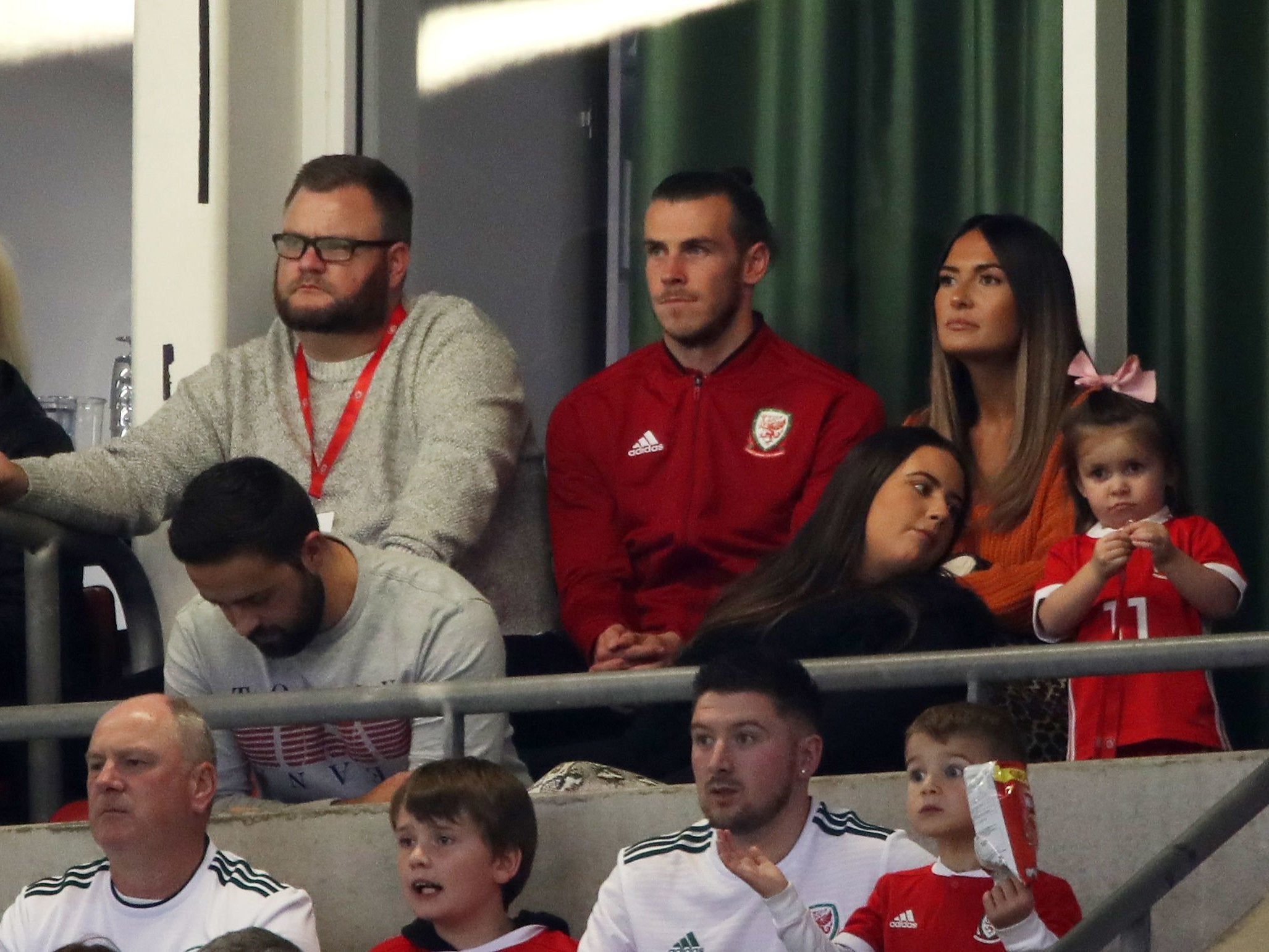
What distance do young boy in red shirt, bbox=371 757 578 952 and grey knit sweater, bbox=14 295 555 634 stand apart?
0.92 meters

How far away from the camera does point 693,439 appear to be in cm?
452

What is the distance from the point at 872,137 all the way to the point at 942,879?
227cm

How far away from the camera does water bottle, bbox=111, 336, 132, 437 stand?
5.63 meters

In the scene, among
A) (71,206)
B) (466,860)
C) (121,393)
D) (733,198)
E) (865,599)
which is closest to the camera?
(466,860)

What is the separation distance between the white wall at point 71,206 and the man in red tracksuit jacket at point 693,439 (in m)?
1.61

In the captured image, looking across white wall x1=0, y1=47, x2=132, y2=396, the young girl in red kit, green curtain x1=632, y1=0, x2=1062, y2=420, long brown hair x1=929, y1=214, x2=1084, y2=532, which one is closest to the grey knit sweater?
green curtain x1=632, y1=0, x2=1062, y2=420

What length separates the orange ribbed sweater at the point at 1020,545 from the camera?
4.02 m

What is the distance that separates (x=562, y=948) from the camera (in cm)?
338

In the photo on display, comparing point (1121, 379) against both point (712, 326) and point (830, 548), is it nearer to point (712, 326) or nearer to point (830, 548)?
point (830, 548)

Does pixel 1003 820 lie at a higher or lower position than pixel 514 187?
lower

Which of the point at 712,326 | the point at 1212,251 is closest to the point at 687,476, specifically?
the point at 712,326

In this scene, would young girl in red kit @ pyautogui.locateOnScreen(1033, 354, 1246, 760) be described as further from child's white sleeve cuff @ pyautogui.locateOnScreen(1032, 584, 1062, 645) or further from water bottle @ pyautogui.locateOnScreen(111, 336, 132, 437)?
water bottle @ pyautogui.locateOnScreen(111, 336, 132, 437)

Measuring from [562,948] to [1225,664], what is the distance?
107 cm

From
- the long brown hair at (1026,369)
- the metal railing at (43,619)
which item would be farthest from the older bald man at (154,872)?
the long brown hair at (1026,369)
